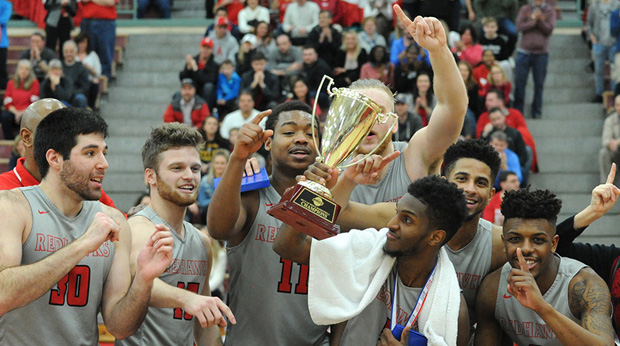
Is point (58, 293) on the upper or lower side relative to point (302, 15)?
lower

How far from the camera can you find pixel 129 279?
463 centimetres

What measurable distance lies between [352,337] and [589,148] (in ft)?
31.8

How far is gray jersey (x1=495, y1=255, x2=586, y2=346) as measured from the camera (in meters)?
4.55

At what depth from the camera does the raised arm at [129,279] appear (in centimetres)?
422

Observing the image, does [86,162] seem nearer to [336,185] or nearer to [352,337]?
[336,185]

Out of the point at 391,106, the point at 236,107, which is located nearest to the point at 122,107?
the point at 236,107

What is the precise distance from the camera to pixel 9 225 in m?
4.18

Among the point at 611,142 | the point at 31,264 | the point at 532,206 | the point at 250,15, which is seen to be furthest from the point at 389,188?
the point at 250,15

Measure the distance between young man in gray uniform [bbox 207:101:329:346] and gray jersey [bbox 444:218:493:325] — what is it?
905mm

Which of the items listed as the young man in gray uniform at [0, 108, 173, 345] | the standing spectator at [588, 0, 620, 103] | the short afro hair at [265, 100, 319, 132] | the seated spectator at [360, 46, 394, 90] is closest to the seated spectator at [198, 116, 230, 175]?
Result: the seated spectator at [360, 46, 394, 90]

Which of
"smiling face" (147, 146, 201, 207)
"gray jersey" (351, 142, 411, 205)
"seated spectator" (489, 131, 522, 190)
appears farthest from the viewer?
"seated spectator" (489, 131, 522, 190)

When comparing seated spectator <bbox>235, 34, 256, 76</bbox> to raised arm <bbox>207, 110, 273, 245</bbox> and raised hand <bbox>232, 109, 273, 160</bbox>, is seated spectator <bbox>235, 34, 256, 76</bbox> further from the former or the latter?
raised hand <bbox>232, 109, 273, 160</bbox>

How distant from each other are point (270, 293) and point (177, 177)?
0.91m

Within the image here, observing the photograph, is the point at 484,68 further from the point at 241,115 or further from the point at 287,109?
the point at 287,109
